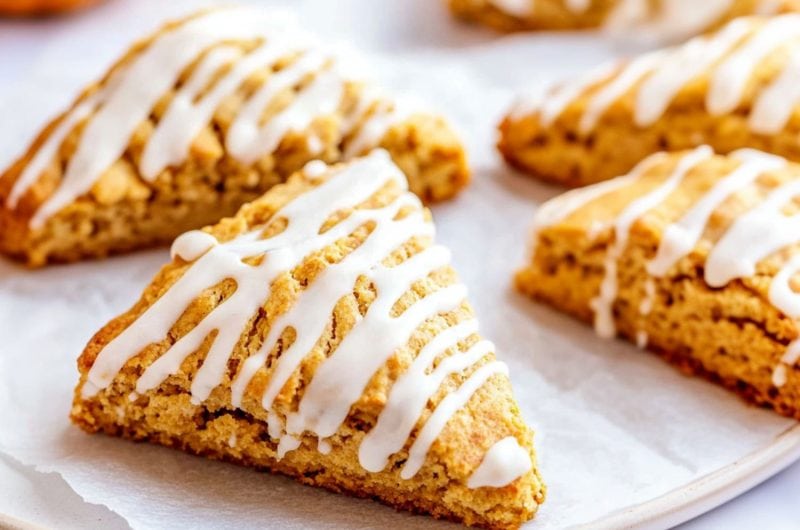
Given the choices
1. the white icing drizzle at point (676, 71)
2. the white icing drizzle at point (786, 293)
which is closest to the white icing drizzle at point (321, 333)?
the white icing drizzle at point (786, 293)

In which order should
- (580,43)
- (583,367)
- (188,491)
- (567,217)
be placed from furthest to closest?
(580,43) → (567,217) → (583,367) → (188,491)

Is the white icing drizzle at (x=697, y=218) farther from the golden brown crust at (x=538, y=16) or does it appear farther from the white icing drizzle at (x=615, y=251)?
the golden brown crust at (x=538, y=16)

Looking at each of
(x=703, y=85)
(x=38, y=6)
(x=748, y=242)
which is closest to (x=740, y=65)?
(x=703, y=85)

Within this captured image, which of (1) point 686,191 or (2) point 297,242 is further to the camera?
(1) point 686,191

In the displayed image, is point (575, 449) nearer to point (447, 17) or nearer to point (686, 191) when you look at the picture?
point (686, 191)

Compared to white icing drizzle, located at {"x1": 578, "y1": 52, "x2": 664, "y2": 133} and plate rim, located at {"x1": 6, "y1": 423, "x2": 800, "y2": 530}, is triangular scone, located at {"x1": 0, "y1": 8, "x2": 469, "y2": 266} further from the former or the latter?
plate rim, located at {"x1": 6, "y1": 423, "x2": 800, "y2": 530}

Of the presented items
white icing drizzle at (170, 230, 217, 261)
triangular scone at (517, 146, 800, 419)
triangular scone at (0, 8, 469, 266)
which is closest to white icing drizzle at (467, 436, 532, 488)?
triangular scone at (517, 146, 800, 419)

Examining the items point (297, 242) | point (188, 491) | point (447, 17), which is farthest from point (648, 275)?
point (447, 17)

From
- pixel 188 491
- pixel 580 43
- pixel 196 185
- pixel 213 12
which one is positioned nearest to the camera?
pixel 188 491
